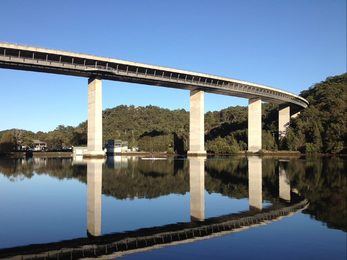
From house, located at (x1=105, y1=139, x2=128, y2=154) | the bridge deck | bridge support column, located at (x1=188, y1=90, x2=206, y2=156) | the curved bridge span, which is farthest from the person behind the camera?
house, located at (x1=105, y1=139, x2=128, y2=154)

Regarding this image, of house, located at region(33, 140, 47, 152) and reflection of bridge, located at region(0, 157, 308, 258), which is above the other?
house, located at region(33, 140, 47, 152)

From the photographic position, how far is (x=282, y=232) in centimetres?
1188

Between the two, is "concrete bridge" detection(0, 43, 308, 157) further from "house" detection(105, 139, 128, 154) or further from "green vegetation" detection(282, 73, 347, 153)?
"house" detection(105, 139, 128, 154)

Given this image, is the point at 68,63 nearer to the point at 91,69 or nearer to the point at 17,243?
the point at 91,69

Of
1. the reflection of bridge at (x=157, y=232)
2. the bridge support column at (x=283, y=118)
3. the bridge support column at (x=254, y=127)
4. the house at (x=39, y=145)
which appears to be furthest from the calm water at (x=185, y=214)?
the house at (x=39, y=145)

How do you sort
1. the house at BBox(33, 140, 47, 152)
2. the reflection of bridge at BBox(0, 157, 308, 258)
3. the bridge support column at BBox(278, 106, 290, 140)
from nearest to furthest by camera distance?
the reflection of bridge at BBox(0, 157, 308, 258) < the bridge support column at BBox(278, 106, 290, 140) < the house at BBox(33, 140, 47, 152)

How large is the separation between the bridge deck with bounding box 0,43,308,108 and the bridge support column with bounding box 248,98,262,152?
2830mm

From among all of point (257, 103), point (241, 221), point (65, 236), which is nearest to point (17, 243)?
point (65, 236)

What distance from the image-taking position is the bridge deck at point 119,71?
58.1m

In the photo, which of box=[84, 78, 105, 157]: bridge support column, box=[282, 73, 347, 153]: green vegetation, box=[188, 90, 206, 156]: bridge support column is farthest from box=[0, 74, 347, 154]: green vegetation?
box=[84, 78, 105, 157]: bridge support column

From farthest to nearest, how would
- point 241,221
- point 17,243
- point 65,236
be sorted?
point 241,221
point 65,236
point 17,243

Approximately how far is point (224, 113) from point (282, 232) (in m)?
137

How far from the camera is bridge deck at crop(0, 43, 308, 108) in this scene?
190 feet

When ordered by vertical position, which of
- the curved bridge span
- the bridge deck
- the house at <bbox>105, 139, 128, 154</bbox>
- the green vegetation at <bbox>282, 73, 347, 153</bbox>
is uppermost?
the bridge deck
